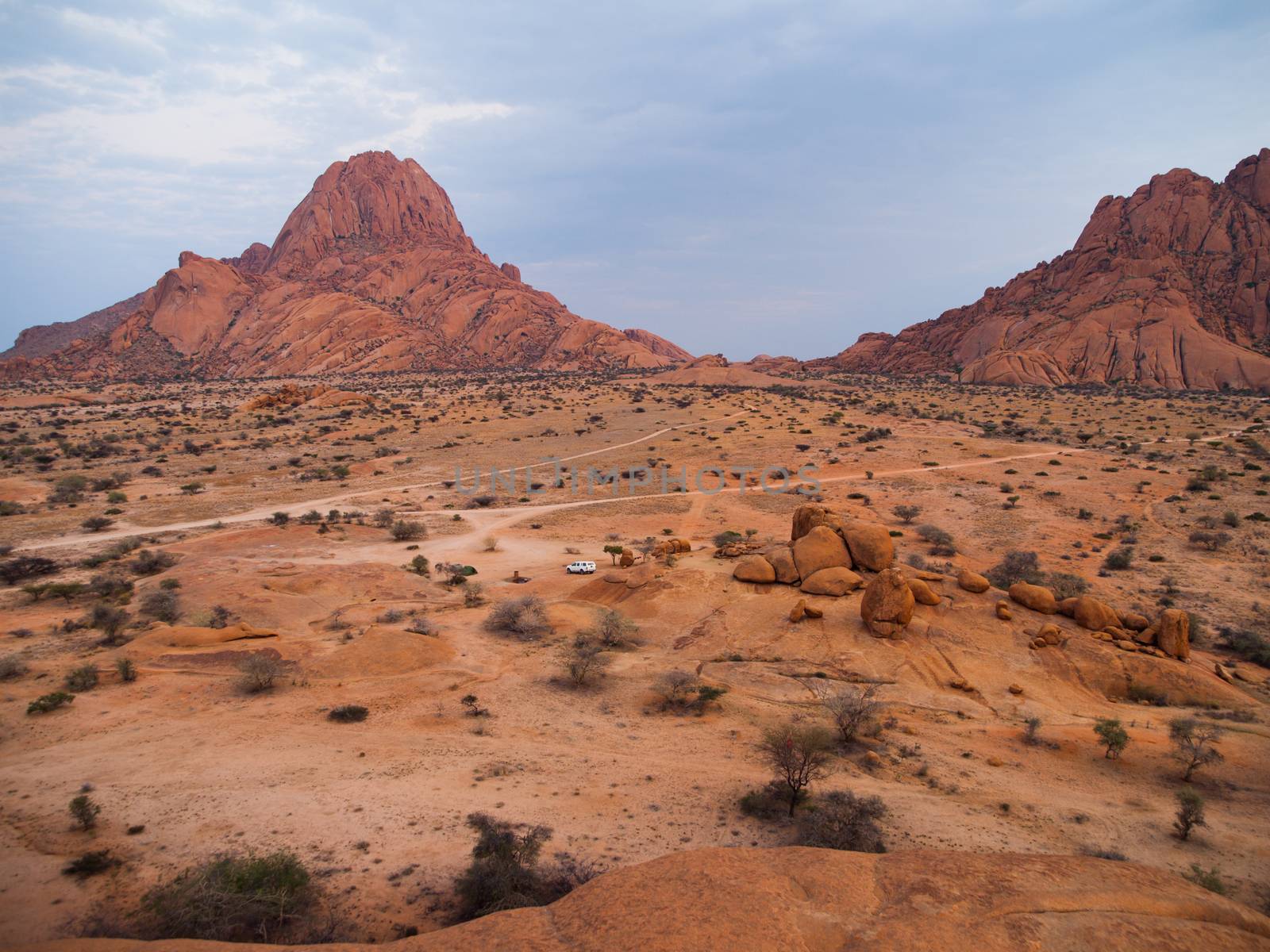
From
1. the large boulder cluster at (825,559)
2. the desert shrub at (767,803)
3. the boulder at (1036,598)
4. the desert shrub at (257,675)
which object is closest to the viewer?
the desert shrub at (767,803)

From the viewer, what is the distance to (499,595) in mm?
24062

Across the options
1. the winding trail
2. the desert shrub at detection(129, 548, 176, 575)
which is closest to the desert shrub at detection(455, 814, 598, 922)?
the desert shrub at detection(129, 548, 176, 575)

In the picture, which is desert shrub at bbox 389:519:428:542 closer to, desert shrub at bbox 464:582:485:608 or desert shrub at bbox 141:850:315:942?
desert shrub at bbox 464:582:485:608

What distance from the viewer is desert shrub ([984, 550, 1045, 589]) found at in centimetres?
2258

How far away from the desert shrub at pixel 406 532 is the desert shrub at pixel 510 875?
23.6 metres

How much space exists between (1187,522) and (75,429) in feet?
281

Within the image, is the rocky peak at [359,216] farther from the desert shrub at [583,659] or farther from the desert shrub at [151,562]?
the desert shrub at [583,659]

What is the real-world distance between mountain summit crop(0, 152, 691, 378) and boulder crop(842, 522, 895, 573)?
10843 centimetres

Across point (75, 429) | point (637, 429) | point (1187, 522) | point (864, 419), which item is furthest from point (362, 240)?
point (1187, 522)

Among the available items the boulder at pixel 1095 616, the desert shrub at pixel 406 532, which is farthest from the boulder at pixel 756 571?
the desert shrub at pixel 406 532

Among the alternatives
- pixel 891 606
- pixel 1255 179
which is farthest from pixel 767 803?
pixel 1255 179

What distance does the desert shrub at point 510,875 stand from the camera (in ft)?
27.5

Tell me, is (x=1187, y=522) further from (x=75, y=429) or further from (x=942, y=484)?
(x=75, y=429)

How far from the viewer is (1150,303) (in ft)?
307
